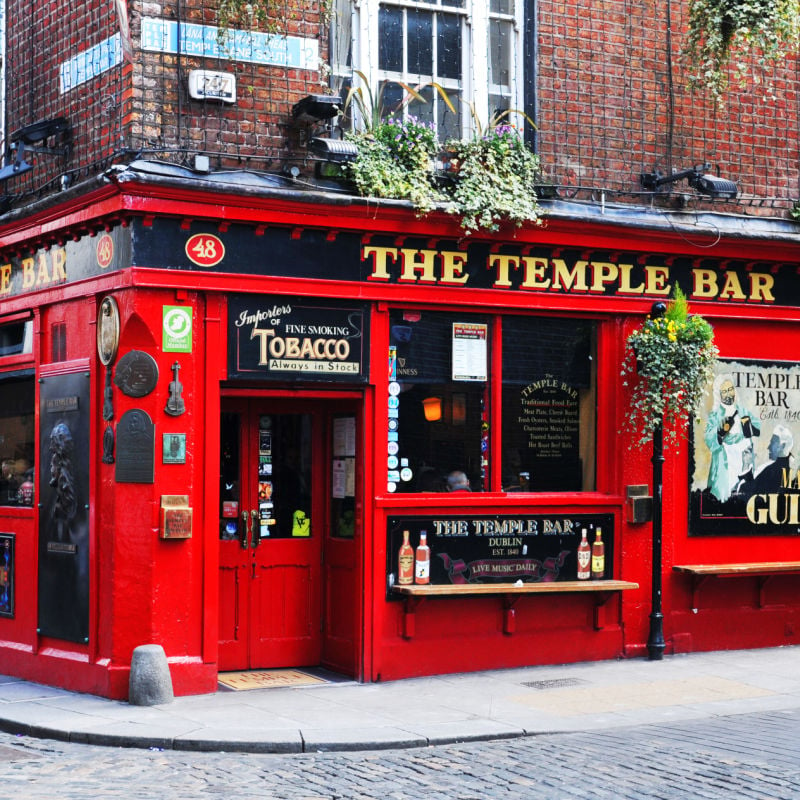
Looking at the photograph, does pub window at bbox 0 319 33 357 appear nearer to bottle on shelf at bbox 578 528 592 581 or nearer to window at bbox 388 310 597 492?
window at bbox 388 310 597 492

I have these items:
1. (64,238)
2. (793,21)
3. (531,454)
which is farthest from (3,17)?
(793,21)

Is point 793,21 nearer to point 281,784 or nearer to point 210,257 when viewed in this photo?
point 210,257

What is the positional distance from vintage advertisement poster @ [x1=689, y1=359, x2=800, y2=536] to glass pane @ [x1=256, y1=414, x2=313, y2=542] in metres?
3.81

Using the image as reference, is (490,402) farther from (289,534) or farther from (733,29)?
(733,29)

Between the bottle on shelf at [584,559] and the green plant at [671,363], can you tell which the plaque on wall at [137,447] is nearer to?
the bottle on shelf at [584,559]

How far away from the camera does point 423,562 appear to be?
1132 centimetres

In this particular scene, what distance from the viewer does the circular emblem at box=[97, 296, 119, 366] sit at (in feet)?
34.3

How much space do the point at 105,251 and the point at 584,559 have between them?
5197 mm

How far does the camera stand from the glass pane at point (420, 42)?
1188cm

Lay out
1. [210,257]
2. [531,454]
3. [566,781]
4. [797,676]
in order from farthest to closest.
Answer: [531,454] → [797,676] → [210,257] → [566,781]

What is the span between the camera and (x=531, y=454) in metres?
12.0

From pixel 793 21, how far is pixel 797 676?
6.12 meters

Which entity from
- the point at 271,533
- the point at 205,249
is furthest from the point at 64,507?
the point at 205,249

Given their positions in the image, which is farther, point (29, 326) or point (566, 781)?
point (29, 326)
